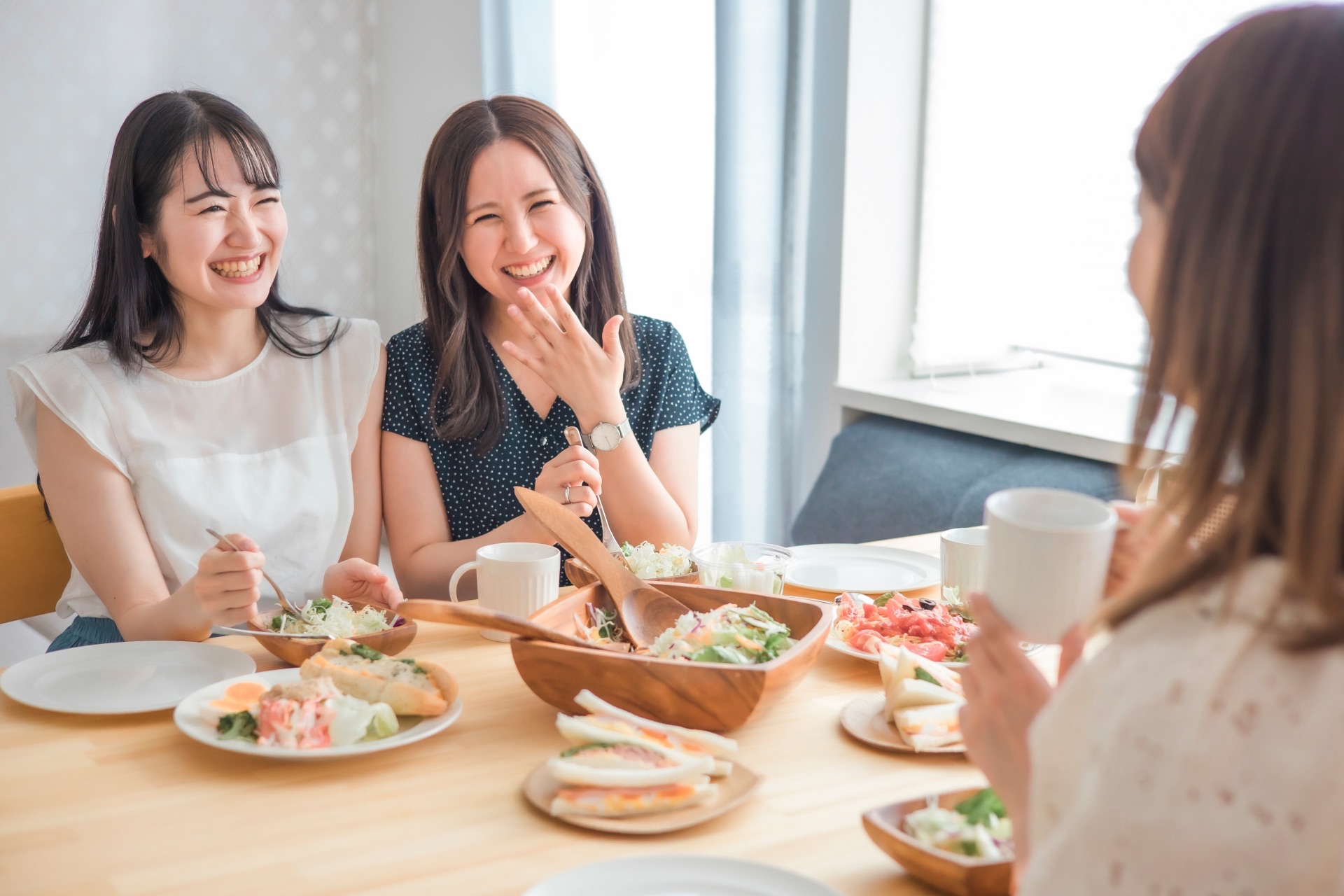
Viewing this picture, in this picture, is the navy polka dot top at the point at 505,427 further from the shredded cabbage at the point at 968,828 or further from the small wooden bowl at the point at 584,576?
the shredded cabbage at the point at 968,828

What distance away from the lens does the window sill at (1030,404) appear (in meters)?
2.26

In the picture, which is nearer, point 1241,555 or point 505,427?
point 1241,555

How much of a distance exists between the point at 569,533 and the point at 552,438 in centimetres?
73

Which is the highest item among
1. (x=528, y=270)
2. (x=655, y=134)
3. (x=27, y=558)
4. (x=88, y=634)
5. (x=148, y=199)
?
(x=655, y=134)

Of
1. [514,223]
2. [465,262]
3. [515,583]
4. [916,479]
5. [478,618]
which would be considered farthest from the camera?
[916,479]

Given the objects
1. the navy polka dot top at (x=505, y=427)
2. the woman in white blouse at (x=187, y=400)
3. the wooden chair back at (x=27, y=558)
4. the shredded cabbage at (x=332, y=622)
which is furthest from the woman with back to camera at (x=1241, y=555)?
the wooden chair back at (x=27, y=558)

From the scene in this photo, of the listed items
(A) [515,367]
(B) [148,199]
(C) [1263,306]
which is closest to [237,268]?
(B) [148,199]

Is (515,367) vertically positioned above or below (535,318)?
below

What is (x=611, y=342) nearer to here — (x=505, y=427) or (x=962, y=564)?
(x=505, y=427)

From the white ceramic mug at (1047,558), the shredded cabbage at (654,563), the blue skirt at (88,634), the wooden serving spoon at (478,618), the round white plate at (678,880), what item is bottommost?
the blue skirt at (88,634)

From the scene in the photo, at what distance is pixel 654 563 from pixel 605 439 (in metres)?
0.41

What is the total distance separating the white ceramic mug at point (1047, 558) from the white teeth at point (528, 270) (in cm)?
118

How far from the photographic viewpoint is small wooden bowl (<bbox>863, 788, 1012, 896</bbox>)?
2.48 ft

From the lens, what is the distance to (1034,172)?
2.67m
